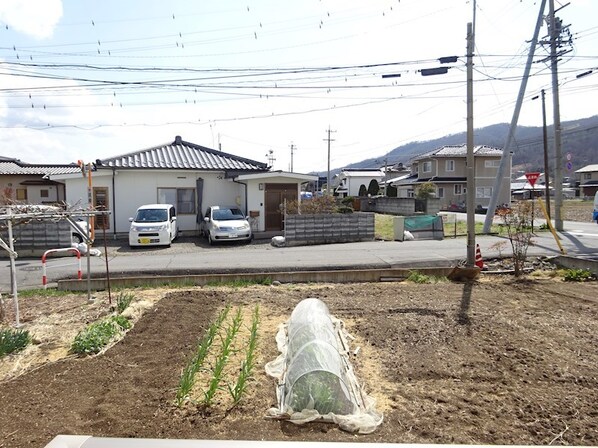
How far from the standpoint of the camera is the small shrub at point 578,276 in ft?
29.8

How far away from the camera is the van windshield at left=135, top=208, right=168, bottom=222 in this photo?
15.4m

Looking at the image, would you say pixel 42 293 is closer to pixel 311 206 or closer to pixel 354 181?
pixel 311 206

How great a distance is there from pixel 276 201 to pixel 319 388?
1503 centimetres

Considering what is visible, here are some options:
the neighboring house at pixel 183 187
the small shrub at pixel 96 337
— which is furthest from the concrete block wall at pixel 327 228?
the small shrub at pixel 96 337

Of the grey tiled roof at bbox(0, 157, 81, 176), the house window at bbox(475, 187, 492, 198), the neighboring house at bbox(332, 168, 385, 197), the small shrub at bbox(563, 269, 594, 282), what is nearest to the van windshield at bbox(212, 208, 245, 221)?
the small shrub at bbox(563, 269, 594, 282)

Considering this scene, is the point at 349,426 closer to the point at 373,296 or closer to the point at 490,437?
the point at 490,437

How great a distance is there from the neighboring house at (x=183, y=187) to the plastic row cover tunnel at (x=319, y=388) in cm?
1374

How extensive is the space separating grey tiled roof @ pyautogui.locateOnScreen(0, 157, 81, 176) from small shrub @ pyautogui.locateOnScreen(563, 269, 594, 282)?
2631 cm

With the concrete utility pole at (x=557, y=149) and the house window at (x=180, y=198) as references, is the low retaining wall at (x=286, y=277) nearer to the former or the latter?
the house window at (x=180, y=198)

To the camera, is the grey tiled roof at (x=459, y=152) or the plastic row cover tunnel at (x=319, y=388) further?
the grey tiled roof at (x=459, y=152)

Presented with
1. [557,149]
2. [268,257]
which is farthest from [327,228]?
[557,149]

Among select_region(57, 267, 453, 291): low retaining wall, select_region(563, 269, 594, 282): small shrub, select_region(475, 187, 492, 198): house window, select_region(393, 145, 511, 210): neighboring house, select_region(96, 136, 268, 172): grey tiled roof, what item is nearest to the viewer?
select_region(563, 269, 594, 282): small shrub

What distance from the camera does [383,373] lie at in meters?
4.44

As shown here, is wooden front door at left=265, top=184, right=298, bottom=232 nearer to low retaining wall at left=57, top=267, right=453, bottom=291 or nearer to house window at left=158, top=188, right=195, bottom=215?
house window at left=158, top=188, right=195, bottom=215
